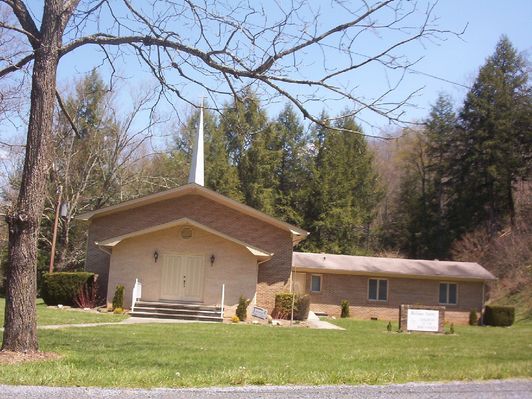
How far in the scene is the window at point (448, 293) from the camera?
34781 mm

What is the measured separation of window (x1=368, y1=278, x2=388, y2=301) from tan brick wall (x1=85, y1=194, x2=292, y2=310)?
9.64 metres

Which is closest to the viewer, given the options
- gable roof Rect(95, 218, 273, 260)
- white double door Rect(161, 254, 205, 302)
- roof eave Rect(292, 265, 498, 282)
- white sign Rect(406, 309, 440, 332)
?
white sign Rect(406, 309, 440, 332)

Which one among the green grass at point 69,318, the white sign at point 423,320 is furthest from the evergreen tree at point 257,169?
the white sign at point 423,320

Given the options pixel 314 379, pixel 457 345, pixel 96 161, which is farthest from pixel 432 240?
pixel 314 379

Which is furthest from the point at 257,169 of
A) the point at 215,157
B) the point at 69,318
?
the point at 69,318

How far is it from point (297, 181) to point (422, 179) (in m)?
11.9

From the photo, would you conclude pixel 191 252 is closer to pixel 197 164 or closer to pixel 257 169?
pixel 197 164

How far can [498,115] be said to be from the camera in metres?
47.7

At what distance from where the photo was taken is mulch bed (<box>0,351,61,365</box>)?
9216 millimetres

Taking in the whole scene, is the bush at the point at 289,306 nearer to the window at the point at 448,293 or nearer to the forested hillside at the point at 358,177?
the window at the point at 448,293

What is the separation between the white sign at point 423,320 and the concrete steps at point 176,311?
7.23m

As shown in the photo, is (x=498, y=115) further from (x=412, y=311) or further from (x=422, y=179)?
(x=412, y=311)

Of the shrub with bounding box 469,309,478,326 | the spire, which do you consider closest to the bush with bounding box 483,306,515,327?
the shrub with bounding box 469,309,478,326

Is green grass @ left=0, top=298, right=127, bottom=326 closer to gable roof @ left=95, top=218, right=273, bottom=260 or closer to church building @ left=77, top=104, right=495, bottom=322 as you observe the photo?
church building @ left=77, top=104, right=495, bottom=322
